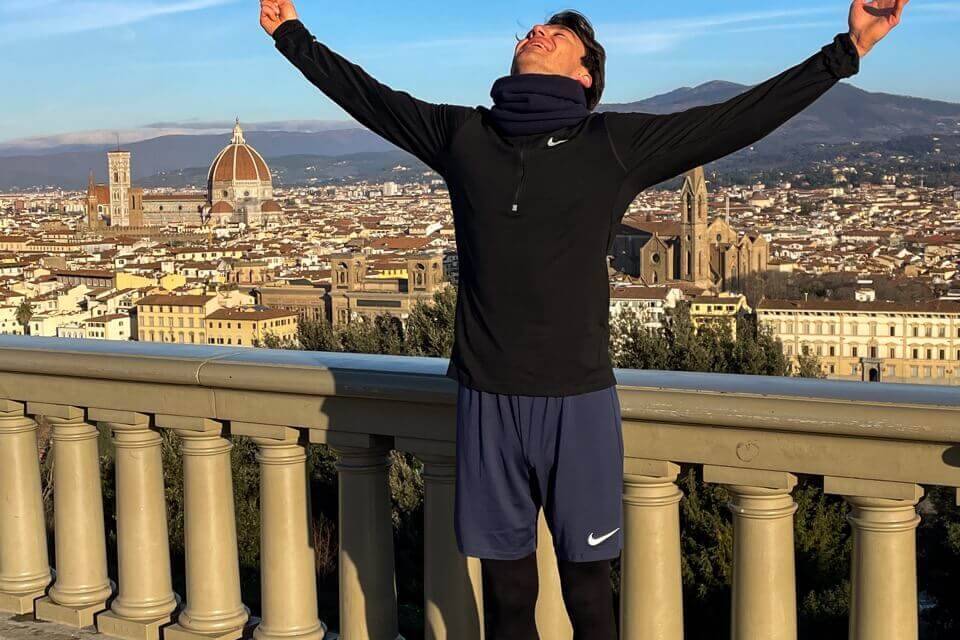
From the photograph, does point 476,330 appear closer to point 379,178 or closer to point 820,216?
point 820,216

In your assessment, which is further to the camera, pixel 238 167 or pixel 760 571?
pixel 238 167

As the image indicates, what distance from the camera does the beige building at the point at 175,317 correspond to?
40625 mm

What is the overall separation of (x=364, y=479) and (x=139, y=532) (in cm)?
41

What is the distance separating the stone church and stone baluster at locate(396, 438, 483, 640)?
54.6 meters

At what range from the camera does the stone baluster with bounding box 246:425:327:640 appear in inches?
72.7

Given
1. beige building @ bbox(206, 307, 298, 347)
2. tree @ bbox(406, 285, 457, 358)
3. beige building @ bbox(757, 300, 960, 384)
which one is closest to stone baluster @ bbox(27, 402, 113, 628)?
tree @ bbox(406, 285, 457, 358)

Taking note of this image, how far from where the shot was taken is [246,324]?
127ft

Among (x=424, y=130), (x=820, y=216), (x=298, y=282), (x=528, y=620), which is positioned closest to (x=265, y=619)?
(x=528, y=620)

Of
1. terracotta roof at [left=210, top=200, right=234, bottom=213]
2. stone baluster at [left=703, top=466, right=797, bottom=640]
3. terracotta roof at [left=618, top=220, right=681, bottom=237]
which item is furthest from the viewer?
terracotta roof at [left=210, top=200, right=234, bottom=213]

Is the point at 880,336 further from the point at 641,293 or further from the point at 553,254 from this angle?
the point at 553,254

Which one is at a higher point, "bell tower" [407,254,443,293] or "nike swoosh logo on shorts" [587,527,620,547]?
"nike swoosh logo on shorts" [587,527,620,547]

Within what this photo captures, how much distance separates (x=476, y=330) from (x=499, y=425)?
0.33 ft

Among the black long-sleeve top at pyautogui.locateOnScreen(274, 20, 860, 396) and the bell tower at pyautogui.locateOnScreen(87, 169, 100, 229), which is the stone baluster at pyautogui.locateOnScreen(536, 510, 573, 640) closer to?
the black long-sleeve top at pyautogui.locateOnScreen(274, 20, 860, 396)

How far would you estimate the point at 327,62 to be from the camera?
1553 mm
